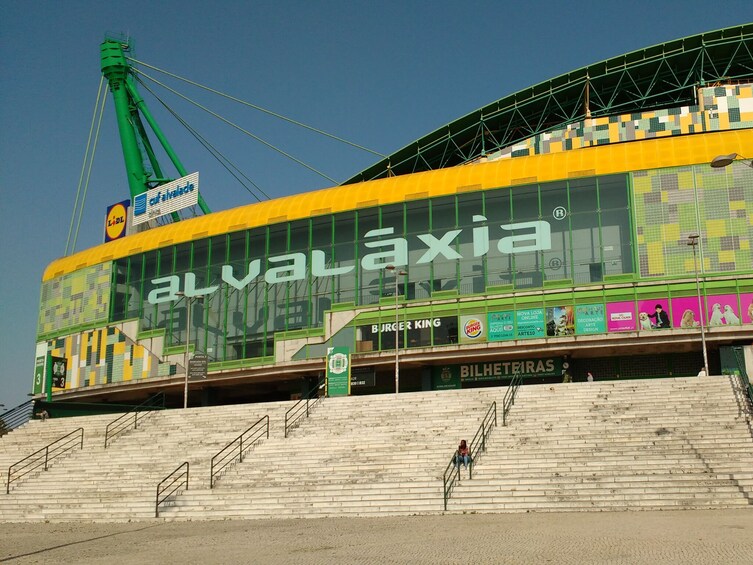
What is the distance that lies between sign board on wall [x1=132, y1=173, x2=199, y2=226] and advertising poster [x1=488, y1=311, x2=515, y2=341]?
22.2 m

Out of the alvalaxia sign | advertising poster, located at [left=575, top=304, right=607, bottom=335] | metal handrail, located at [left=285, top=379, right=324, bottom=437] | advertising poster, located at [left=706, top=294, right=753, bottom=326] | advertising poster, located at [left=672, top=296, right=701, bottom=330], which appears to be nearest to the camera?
metal handrail, located at [left=285, top=379, right=324, bottom=437]

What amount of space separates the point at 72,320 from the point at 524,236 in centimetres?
3090

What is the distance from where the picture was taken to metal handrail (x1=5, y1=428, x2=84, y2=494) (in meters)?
33.8

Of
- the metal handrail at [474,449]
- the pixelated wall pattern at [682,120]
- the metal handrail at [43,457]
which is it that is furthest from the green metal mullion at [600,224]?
the metal handrail at [43,457]

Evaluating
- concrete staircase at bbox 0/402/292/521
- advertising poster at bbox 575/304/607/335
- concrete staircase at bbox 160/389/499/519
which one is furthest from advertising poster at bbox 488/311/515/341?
concrete staircase at bbox 0/402/292/521

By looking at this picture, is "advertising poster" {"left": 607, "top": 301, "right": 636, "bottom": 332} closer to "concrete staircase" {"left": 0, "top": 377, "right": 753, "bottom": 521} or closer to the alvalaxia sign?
the alvalaxia sign

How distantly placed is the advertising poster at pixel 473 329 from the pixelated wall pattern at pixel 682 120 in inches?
Answer: 564

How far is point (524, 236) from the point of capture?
44156 mm

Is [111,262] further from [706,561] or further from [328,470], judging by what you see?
[706,561]

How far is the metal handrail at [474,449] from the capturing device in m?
24.3

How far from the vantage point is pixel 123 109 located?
→ 7000 cm

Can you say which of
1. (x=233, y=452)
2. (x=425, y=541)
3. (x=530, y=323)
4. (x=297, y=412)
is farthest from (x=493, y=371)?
(x=425, y=541)

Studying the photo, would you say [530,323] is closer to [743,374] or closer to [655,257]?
[655,257]

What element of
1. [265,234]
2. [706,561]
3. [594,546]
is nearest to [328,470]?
[594,546]
